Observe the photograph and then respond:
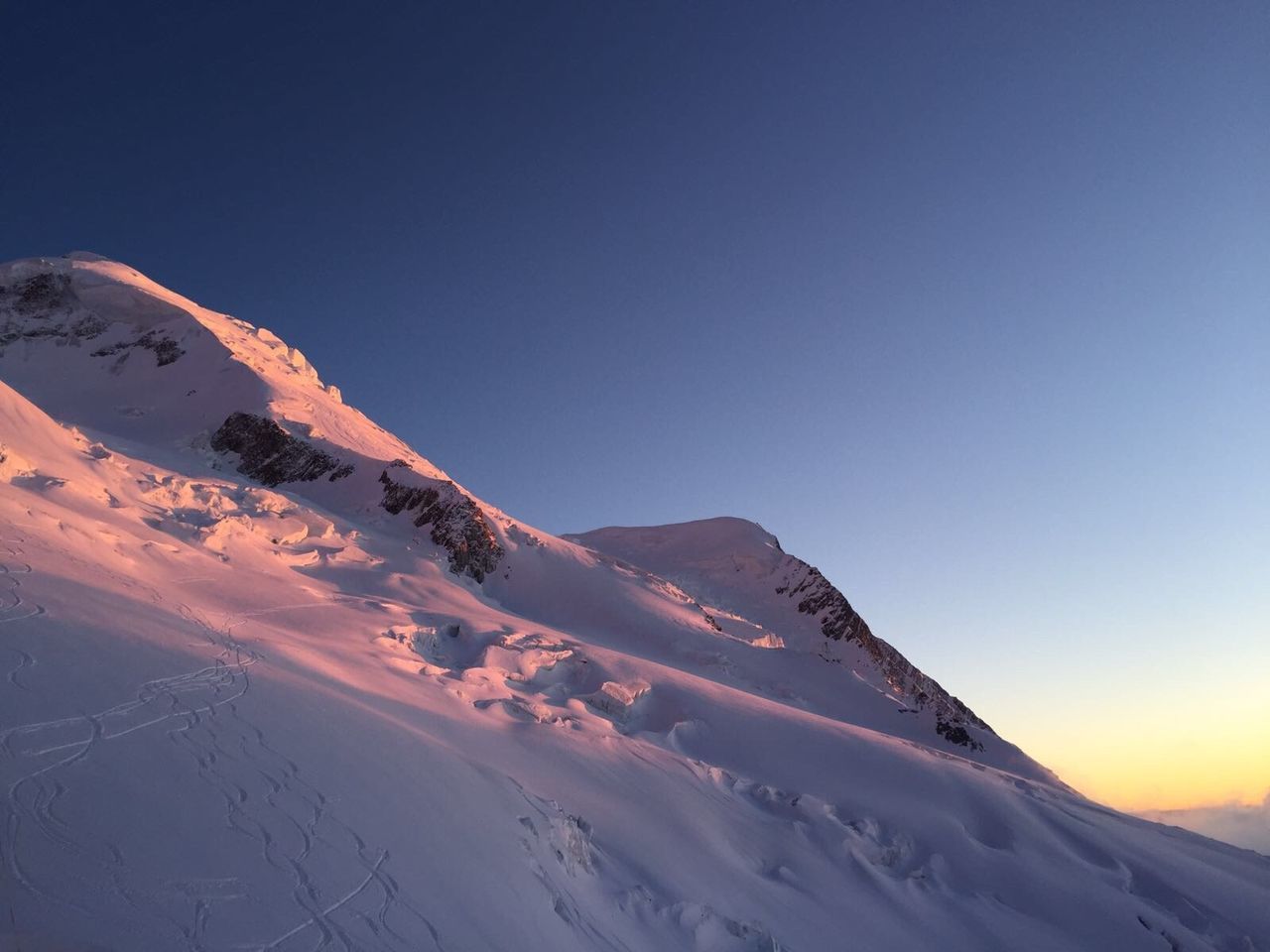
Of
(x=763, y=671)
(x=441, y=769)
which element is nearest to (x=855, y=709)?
(x=763, y=671)

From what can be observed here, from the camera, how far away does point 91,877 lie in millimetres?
4488

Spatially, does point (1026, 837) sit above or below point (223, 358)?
below

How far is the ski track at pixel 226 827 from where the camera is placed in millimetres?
4469

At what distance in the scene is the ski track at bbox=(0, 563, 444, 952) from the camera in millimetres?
4469

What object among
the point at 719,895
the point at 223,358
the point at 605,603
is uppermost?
the point at 223,358

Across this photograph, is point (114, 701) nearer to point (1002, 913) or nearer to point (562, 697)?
point (562, 697)

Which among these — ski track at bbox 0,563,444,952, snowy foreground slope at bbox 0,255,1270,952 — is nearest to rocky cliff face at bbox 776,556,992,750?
snowy foreground slope at bbox 0,255,1270,952

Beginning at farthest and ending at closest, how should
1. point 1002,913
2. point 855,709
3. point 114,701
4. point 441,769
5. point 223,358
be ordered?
point 223,358
point 855,709
point 1002,913
point 441,769
point 114,701

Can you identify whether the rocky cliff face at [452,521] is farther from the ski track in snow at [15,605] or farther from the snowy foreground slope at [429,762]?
the ski track in snow at [15,605]

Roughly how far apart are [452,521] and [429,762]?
44.6ft

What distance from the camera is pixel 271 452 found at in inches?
894

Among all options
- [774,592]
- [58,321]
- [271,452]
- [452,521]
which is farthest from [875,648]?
[58,321]

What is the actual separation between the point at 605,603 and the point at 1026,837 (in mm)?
12827

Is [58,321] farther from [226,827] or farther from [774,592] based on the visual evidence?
[226,827]
